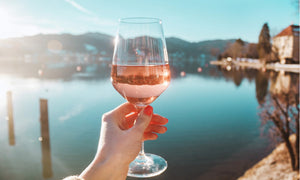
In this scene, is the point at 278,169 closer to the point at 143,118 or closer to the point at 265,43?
the point at 143,118

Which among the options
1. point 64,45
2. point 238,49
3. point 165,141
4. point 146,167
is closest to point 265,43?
point 238,49

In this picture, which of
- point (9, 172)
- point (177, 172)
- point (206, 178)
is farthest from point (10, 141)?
point (206, 178)

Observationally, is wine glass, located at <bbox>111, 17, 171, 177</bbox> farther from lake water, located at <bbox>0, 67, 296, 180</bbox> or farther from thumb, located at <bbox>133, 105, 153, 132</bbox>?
lake water, located at <bbox>0, 67, 296, 180</bbox>

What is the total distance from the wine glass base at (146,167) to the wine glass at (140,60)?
43 cm

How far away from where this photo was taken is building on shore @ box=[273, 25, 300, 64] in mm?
53366

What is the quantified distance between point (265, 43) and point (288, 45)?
5551 millimetres

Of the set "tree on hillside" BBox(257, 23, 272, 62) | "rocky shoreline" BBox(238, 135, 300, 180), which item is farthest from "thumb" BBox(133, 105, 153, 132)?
"tree on hillside" BBox(257, 23, 272, 62)

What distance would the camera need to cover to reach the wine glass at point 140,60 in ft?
3.39

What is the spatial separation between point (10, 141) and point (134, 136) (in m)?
20.2

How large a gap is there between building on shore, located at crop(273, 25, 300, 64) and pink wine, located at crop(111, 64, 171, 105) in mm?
60621

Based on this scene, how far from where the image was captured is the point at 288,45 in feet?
183

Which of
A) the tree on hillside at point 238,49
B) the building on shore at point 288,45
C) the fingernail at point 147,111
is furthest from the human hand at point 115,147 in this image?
the tree on hillside at point 238,49

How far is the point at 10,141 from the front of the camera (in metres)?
17.6

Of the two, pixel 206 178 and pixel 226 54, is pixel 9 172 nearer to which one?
pixel 206 178
